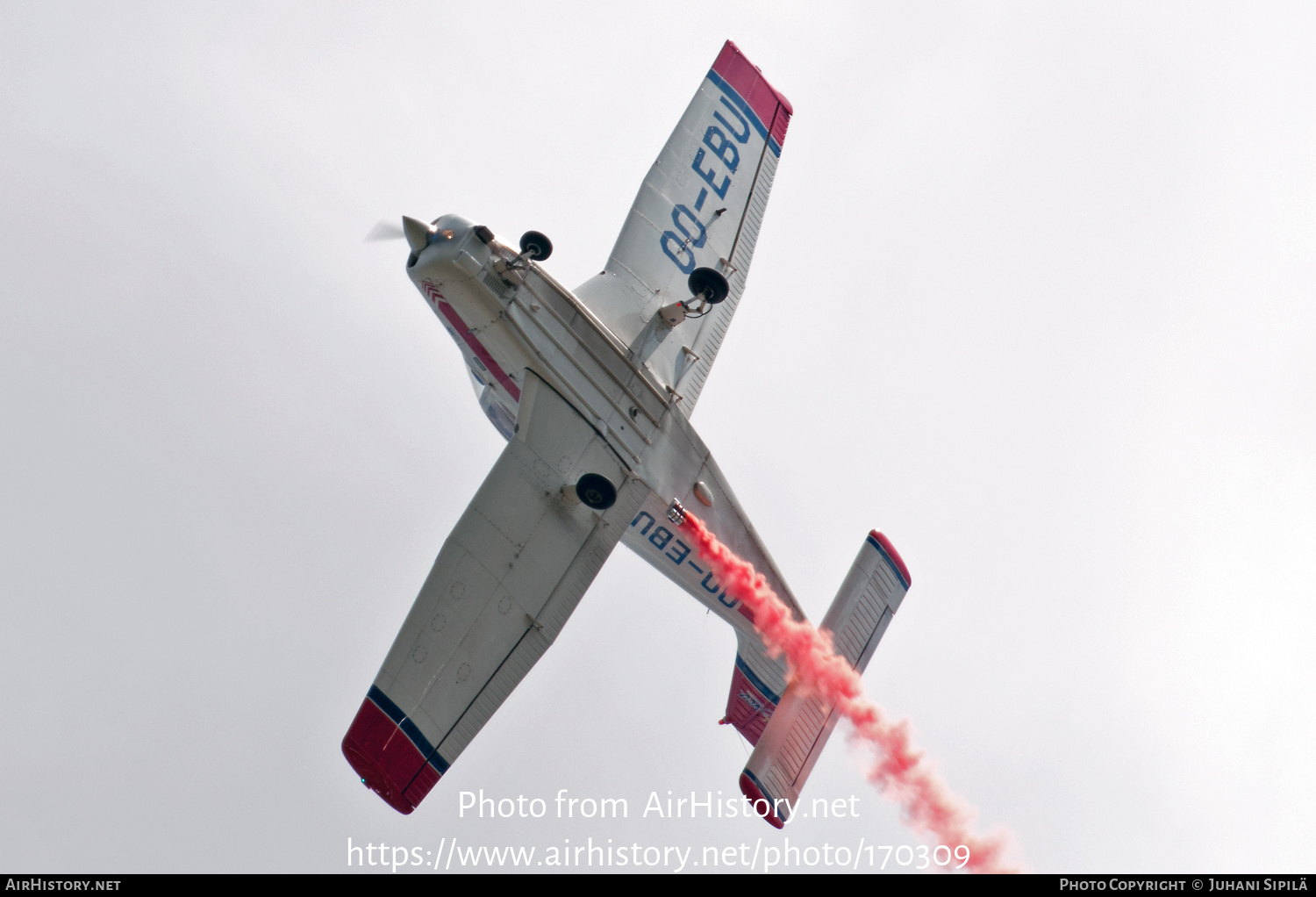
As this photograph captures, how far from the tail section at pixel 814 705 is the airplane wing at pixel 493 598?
158 inches

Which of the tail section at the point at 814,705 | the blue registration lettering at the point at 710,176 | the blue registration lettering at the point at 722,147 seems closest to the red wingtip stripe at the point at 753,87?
the blue registration lettering at the point at 722,147

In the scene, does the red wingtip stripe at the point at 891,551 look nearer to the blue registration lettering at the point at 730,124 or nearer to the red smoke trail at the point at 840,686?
the red smoke trail at the point at 840,686

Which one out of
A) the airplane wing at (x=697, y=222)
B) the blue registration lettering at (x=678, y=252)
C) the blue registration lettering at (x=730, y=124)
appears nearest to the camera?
the airplane wing at (x=697, y=222)

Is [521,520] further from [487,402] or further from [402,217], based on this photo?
[402,217]

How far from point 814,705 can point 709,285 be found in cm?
655

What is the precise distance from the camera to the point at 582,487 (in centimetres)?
1490

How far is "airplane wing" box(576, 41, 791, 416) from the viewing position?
17312 mm

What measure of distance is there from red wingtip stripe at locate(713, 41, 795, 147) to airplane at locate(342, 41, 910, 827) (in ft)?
5.89

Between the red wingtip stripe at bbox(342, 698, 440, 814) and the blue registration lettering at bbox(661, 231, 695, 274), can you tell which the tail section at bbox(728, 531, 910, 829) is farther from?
the blue registration lettering at bbox(661, 231, 695, 274)

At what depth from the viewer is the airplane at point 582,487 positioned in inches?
579

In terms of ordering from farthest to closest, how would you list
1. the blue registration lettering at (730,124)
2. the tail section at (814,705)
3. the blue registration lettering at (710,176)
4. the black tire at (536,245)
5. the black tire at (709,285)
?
the blue registration lettering at (730,124), the blue registration lettering at (710,176), the tail section at (814,705), the black tire at (536,245), the black tire at (709,285)

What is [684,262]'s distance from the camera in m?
18.4

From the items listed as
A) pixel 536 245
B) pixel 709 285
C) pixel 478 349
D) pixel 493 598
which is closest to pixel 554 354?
pixel 478 349

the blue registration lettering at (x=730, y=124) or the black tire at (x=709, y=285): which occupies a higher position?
the blue registration lettering at (x=730, y=124)
